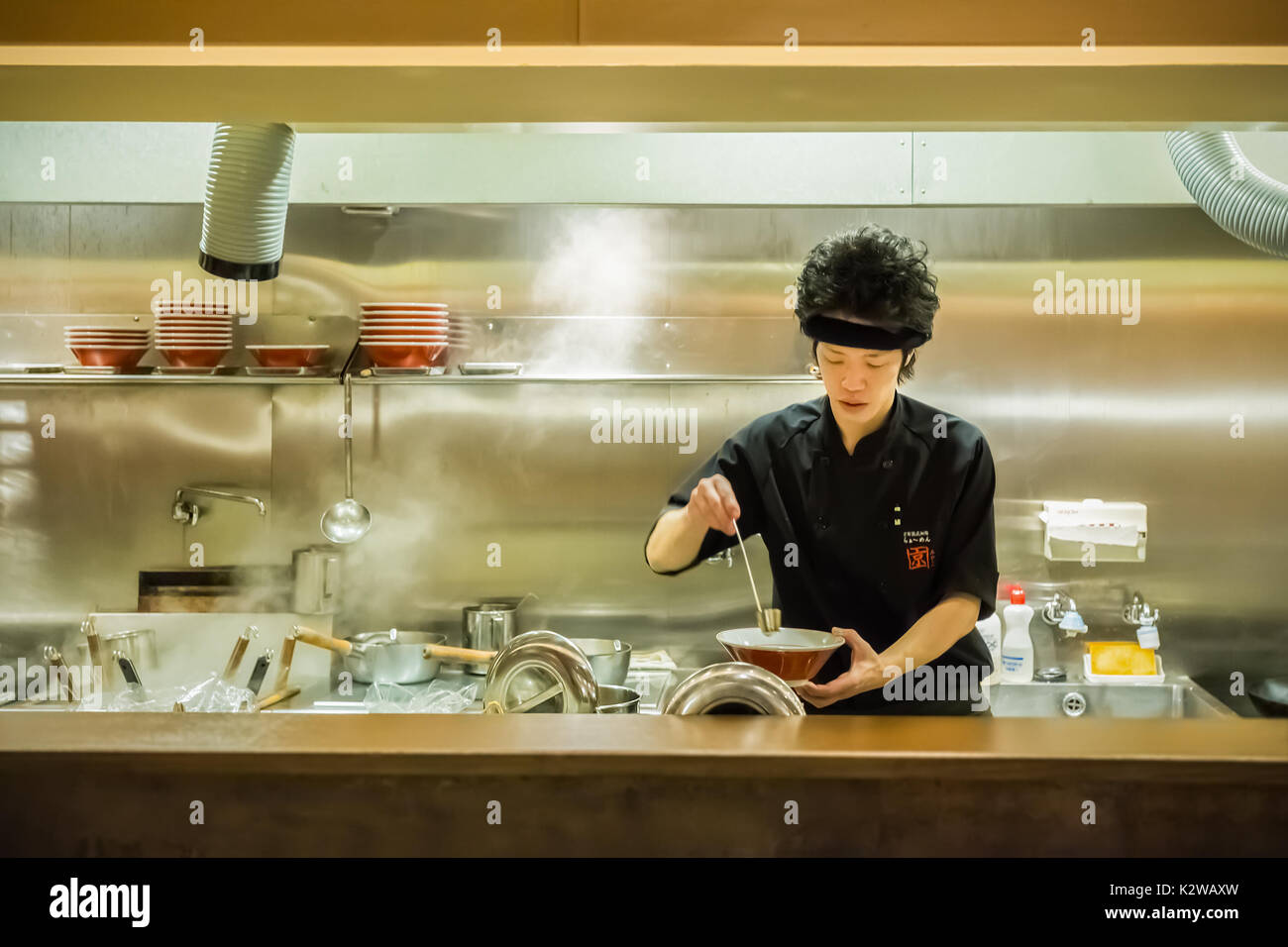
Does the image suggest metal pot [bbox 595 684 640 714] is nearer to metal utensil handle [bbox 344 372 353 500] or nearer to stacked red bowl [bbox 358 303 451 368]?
stacked red bowl [bbox 358 303 451 368]

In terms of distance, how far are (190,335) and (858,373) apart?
2040 millimetres

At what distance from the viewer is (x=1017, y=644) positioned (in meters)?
3.27

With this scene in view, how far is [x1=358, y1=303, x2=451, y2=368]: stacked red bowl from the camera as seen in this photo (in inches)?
123

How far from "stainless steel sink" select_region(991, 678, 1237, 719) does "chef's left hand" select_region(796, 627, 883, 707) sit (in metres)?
1.41

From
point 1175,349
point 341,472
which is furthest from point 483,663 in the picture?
point 1175,349

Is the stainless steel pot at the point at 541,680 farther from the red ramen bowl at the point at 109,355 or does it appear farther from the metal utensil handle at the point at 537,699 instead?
the red ramen bowl at the point at 109,355

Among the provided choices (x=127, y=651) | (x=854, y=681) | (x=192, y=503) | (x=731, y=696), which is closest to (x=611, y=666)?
(x=854, y=681)

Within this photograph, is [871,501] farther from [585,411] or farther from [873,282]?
[585,411]

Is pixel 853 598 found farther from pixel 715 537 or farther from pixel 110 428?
pixel 110 428

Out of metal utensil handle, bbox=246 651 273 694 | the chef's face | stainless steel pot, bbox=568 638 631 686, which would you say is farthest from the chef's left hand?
metal utensil handle, bbox=246 651 273 694

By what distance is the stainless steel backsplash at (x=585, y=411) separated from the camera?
11.1 feet
